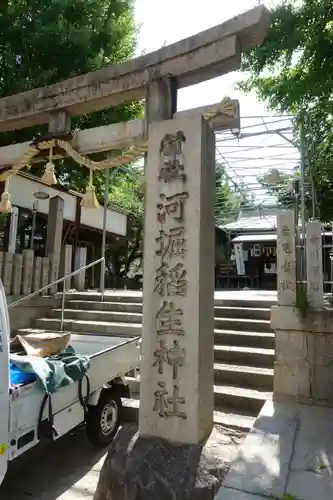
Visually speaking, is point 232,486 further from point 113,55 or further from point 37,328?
point 113,55

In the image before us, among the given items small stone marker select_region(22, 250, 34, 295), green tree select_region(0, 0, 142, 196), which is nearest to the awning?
green tree select_region(0, 0, 142, 196)

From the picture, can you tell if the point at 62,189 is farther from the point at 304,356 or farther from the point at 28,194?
the point at 304,356

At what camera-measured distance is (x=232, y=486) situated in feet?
9.34

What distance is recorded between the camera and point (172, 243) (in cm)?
371

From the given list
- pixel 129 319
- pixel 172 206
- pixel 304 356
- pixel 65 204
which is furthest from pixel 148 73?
pixel 65 204

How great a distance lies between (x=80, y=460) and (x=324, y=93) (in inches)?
265

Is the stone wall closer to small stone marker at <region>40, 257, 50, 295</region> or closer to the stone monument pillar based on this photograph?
the stone monument pillar

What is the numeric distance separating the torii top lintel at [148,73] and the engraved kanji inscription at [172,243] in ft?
6.40

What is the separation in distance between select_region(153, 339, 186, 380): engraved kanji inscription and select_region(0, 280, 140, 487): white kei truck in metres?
1.21

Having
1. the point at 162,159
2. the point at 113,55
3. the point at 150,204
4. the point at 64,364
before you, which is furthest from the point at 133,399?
the point at 113,55

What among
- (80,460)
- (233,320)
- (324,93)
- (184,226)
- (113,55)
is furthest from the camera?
(113,55)

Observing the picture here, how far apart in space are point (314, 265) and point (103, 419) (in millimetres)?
3618

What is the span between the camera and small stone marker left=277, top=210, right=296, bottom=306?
512 centimetres

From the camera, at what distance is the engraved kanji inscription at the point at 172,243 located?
3.66 meters
